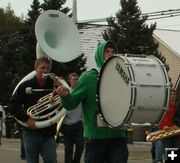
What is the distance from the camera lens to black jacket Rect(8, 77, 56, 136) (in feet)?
24.6

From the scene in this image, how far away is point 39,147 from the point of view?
7453mm

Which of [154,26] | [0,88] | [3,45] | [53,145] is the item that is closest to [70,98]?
[53,145]

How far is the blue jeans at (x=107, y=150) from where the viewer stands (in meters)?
6.27

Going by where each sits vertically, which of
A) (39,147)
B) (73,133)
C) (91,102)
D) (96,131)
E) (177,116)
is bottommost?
(73,133)

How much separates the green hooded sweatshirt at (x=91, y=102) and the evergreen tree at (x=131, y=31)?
23671 millimetres

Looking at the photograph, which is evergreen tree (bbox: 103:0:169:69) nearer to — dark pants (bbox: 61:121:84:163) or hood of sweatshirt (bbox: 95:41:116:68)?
dark pants (bbox: 61:121:84:163)

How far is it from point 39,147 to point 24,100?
606 mm

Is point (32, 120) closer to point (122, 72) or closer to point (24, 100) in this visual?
point (24, 100)

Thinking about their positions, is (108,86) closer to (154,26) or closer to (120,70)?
(120,70)

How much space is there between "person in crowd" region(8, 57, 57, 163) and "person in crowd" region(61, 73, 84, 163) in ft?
11.0

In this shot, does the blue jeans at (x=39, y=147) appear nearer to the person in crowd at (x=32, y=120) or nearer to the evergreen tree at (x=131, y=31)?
the person in crowd at (x=32, y=120)

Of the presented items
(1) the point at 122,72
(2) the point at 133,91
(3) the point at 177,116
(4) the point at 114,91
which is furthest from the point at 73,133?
(2) the point at 133,91

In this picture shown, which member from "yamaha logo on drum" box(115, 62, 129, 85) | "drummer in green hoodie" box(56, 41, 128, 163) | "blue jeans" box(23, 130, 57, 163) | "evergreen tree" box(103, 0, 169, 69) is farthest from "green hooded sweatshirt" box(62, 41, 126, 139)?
"evergreen tree" box(103, 0, 169, 69)

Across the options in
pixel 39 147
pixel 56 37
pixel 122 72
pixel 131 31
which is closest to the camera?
pixel 122 72
